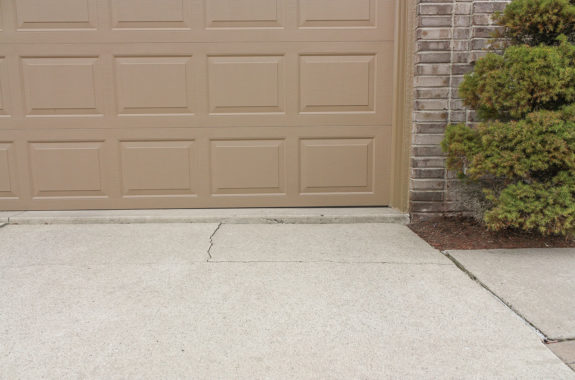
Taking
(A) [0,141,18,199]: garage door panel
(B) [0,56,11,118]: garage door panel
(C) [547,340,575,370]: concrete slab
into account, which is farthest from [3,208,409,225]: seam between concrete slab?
(C) [547,340,575,370]: concrete slab

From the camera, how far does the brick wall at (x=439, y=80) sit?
143 inches

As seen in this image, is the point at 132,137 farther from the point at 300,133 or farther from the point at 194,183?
the point at 300,133

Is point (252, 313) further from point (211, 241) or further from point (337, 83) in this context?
point (337, 83)

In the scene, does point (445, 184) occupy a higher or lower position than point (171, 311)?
higher

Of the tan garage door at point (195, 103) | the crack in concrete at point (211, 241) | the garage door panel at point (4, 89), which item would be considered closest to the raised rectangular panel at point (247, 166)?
the tan garage door at point (195, 103)

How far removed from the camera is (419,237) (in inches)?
140

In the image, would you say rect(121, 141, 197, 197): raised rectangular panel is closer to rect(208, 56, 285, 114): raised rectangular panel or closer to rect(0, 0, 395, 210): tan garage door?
rect(0, 0, 395, 210): tan garage door

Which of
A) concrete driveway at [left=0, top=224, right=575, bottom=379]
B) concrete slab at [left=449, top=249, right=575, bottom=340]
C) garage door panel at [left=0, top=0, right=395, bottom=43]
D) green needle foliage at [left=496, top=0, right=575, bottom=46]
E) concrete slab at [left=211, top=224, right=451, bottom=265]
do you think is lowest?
concrete slab at [left=211, top=224, right=451, bottom=265]

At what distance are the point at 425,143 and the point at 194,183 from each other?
2062 millimetres

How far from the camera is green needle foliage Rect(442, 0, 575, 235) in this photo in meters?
2.89

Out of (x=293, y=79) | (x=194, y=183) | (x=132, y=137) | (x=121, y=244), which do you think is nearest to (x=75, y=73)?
(x=132, y=137)

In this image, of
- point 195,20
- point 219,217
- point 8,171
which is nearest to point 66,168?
point 8,171

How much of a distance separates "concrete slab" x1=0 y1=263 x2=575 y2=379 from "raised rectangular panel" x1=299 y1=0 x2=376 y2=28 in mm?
2229

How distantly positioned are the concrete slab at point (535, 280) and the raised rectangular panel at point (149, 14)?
2.95m
